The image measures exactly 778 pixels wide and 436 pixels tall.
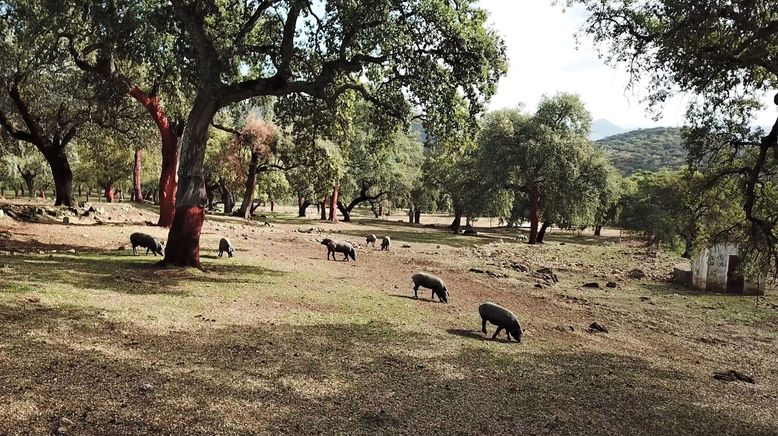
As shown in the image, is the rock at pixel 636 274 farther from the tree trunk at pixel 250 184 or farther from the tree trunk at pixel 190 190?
the tree trunk at pixel 250 184

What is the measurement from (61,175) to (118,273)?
59.9 feet

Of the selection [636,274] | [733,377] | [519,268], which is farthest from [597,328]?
[636,274]

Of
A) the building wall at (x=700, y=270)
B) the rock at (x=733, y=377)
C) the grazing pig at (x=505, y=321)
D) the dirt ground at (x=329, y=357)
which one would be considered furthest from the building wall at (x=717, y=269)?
the grazing pig at (x=505, y=321)

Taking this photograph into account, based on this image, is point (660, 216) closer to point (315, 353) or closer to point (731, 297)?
point (731, 297)

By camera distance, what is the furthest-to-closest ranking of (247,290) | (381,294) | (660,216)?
(660,216) → (381,294) → (247,290)

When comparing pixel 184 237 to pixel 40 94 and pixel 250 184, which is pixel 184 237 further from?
pixel 250 184

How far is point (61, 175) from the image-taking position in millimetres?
28359

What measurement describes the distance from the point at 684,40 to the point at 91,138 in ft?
105

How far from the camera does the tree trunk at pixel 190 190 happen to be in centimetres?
1562

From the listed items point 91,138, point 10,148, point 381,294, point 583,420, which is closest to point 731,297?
point 381,294

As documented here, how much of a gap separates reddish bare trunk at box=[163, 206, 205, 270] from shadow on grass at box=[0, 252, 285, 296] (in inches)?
20.6

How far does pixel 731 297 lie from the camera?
23594mm

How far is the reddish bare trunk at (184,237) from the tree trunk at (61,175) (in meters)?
16.9

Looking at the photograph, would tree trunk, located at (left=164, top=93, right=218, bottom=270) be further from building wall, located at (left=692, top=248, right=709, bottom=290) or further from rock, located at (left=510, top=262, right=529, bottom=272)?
building wall, located at (left=692, top=248, right=709, bottom=290)
